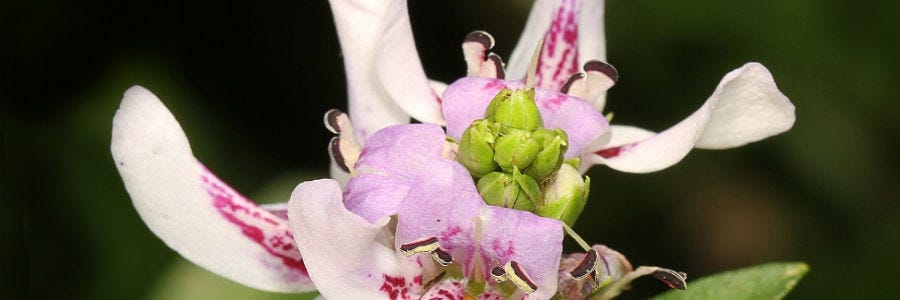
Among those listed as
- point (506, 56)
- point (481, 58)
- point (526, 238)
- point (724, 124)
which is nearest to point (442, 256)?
point (526, 238)

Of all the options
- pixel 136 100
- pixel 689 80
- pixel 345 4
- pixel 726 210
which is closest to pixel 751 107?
pixel 345 4

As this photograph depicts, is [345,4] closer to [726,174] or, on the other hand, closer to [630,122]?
[630,122]

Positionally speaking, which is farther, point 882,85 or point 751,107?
point 882,85

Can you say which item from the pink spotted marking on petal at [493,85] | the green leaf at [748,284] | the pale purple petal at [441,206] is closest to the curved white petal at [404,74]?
the pink spotted marking on petal at [493,85]

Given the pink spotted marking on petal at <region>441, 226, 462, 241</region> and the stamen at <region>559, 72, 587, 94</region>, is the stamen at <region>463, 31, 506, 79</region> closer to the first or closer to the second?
the stamen at <region>559, 72, 587, 94</region>

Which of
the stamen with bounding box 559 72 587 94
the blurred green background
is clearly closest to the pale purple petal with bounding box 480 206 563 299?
the stamen with bounding box 559 72 587 94

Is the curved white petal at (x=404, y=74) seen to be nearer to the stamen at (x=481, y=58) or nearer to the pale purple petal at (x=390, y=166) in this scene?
the stamen at (x=481, y=58)
